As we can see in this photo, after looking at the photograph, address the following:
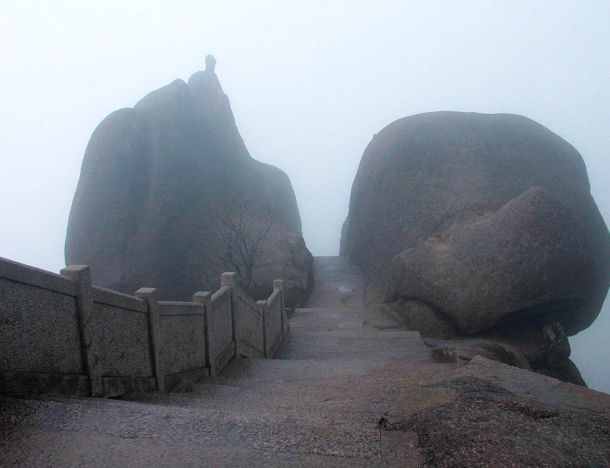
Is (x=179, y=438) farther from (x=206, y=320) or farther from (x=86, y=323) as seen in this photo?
(x=206, y=320)

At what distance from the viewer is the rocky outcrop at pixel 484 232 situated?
1516cm

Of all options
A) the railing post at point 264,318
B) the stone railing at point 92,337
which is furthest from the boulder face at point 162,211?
the stone railing at point 92,337

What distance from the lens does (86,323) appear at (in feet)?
15.8

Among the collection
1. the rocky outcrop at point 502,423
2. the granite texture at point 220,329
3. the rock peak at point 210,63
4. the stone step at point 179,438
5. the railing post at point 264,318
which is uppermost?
the rock peak at point 210,63

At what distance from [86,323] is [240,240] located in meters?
18.4

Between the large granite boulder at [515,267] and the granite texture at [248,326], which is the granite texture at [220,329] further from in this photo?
the large granite boulder at [515,267]

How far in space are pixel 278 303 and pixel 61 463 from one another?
9.59 metres

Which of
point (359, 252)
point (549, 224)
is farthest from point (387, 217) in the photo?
point (549, 224)

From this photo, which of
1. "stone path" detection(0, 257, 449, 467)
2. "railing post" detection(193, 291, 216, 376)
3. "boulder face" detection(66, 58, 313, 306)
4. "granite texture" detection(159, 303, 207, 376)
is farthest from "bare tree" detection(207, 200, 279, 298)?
"stone path" detection(0, 257, 449, 467)

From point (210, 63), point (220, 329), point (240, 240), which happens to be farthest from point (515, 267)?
point (210, 63)

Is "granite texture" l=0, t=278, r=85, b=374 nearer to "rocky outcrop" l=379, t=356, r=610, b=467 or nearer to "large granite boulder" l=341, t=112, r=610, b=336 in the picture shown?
"rocky outcrop" l=379, t=356, r=610, b=467

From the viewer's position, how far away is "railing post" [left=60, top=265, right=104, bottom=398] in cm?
471

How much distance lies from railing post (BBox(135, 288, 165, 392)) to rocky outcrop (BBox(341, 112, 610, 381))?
10.8 m

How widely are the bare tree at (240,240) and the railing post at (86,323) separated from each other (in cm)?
1672
